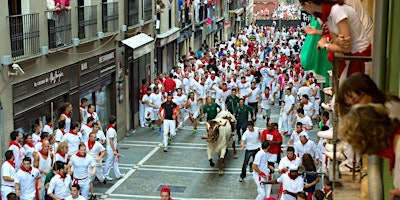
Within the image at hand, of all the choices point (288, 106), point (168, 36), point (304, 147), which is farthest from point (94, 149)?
point (168, 36)

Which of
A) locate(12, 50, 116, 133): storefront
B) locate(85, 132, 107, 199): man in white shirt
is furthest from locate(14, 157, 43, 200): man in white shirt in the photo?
locate(12, 50, 116, 133): storefront

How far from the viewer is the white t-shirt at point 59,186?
14570mm

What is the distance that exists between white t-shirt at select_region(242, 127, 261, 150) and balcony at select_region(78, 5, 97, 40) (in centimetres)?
608

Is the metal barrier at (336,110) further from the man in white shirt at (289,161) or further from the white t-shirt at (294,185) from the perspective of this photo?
the man in white shirt at (289,161)

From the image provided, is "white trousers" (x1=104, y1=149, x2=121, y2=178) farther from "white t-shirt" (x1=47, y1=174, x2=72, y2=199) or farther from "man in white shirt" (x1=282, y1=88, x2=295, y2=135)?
"man in white shirt" (x1=282, y1=88, x2=295, y2=135)

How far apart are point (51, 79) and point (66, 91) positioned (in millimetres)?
1225

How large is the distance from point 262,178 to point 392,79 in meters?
11.0

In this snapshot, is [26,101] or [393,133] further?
[26,101]

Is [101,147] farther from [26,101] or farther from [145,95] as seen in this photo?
[145,95]

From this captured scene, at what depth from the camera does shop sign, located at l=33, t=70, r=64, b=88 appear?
1857cm

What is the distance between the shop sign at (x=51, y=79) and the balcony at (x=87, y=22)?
1.89 metres

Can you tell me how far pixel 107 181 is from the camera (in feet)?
64.1

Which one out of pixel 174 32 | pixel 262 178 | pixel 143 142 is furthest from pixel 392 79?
pixel 174 32

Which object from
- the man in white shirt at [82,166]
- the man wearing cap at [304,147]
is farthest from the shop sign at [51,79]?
the man wearing cap at [304,147]
